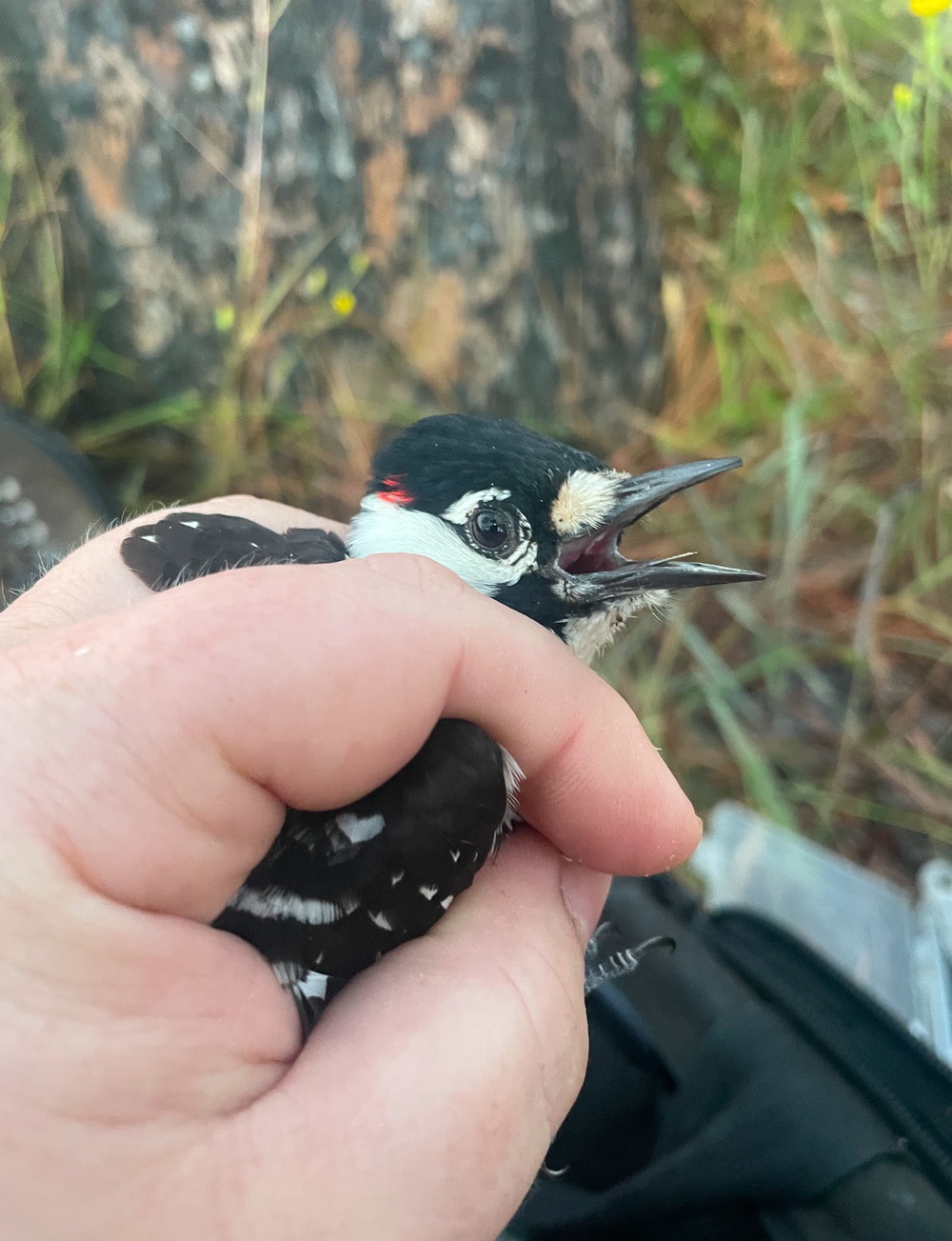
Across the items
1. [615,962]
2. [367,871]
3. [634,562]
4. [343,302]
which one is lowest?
[615,962]

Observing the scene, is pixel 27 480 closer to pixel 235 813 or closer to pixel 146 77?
pixel 146 77

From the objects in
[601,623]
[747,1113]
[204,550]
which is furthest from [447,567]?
[747,1113]

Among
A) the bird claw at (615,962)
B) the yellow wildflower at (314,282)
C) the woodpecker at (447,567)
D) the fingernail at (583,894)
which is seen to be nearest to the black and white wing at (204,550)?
the woodpecker at (447,567)

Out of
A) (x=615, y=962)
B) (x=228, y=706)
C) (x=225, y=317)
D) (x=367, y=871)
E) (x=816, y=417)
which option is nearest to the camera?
(x=228, y=706)

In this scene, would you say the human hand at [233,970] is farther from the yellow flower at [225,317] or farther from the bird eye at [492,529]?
the yellow flower at [225,317]

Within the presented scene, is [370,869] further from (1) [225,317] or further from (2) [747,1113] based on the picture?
(1) [225,317]

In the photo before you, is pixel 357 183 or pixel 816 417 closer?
pixel 357 183

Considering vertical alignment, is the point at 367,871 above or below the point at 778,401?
above
